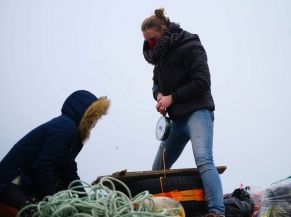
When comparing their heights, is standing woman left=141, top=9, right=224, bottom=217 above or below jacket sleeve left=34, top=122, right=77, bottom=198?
above

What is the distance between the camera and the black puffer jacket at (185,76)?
2.67 m

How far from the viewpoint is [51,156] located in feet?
6.79

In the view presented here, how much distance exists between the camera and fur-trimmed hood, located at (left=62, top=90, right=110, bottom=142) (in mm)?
2340

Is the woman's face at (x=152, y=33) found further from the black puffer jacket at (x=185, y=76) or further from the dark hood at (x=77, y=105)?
the dark hood at (x=77, y=105)

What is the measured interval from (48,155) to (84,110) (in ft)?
1.29

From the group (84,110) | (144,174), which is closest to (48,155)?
(84,110)

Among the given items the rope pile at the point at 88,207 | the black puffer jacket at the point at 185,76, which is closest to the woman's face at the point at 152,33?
the black puffer jacket at the point at 185,76

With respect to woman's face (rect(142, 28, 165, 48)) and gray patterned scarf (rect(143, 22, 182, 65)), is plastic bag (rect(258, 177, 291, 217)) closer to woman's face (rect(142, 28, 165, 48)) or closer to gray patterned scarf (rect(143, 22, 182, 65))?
gray patterned scarf (rect(143, 22, 182, 65))

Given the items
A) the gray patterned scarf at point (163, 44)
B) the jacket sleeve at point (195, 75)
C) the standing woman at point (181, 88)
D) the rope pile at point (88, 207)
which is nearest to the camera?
the rope pile at point (88, 207)

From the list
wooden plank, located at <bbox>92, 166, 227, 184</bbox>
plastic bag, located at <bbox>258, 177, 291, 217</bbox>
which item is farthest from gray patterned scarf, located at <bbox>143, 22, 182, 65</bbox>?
plastic bag, located at <bbox>258, 177, 291, 217</bbox>

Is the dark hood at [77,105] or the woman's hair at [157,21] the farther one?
the woman's hair at [157,21]

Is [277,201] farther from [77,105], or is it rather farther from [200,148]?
[77,105]

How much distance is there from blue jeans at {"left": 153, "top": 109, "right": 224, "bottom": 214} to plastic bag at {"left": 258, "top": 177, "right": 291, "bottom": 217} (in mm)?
331

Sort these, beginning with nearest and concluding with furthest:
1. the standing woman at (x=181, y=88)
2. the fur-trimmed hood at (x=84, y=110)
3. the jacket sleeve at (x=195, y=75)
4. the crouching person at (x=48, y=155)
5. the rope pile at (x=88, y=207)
Answer: the rope pile at (x=88, y=207) < the crouching person at (x=48, y=155) < the fur-trimmed hood at (x=84, y=110) < the standing woman at (x=181, y=88) < the jacket sleeve at (x=195, y=75)
